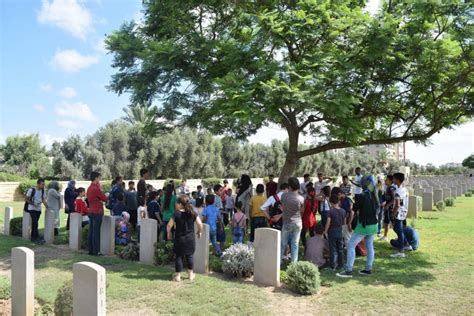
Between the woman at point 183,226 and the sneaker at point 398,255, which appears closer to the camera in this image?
the woman at point 183,226

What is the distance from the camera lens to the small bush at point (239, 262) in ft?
26.7

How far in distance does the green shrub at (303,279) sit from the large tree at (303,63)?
3601mm

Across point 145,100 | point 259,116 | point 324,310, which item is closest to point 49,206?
point 145,100

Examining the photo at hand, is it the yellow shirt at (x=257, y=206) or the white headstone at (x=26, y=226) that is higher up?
the yellow shirt at (x=257, y=206)

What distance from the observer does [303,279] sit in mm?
7133

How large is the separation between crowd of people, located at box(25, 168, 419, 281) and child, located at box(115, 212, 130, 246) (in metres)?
0.03

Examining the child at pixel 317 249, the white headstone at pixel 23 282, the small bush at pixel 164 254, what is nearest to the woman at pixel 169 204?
the small bush at pixel 164 254

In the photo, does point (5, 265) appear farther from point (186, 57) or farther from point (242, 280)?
point (186, 57)

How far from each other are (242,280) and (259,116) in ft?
12.0

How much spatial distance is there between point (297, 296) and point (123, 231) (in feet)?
19.8

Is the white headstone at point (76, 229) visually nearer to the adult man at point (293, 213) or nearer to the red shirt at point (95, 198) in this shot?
the red shirt at point (95, 198)

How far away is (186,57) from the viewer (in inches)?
434

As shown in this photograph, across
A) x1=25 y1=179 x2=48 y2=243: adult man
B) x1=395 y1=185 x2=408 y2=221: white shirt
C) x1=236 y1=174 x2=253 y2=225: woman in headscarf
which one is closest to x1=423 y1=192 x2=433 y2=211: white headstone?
x1=395 y1=185 x2=408 y2=221: white shirt

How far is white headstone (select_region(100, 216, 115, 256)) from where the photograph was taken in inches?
412
